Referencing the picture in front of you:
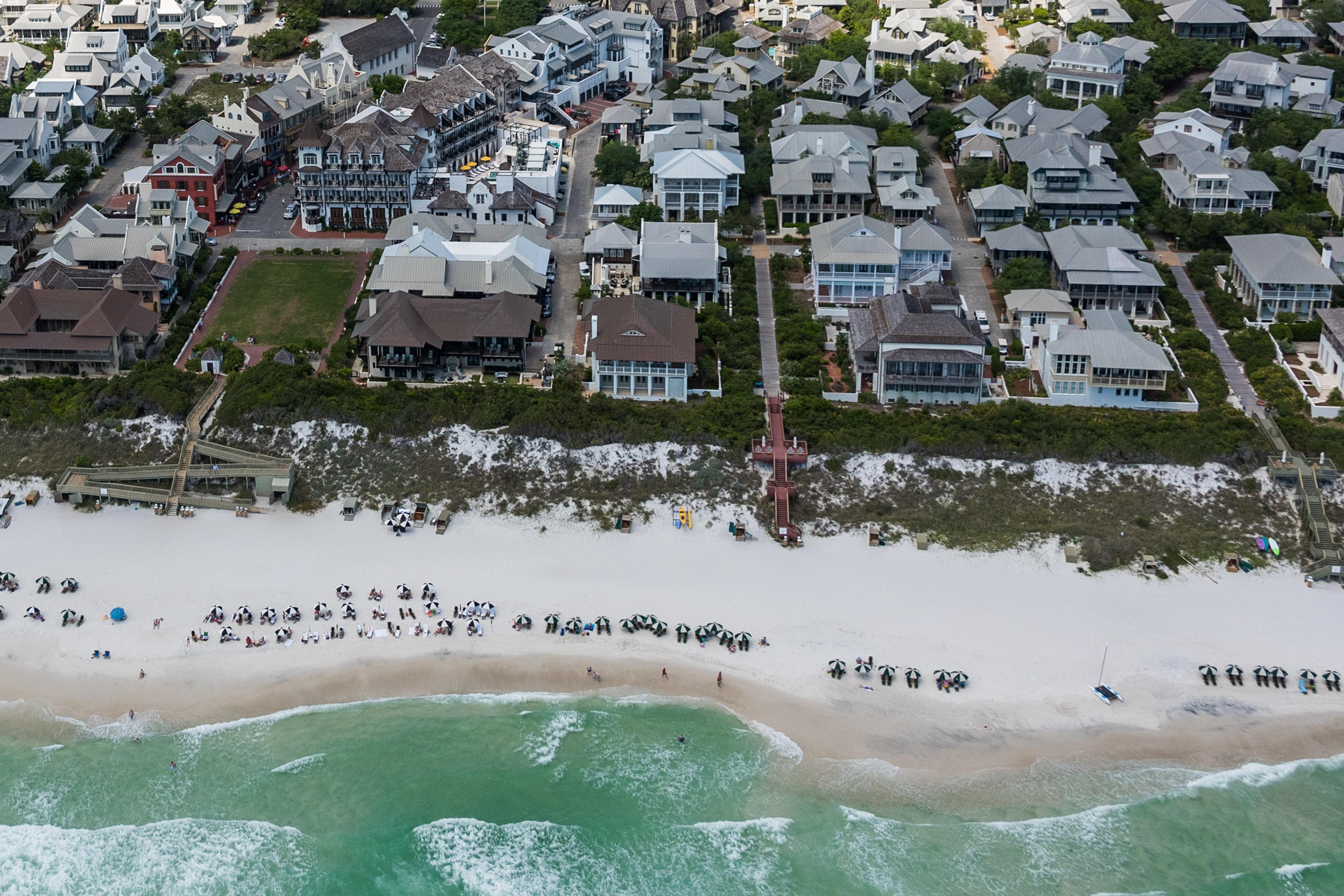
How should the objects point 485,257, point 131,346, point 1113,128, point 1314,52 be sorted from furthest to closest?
1. point 1314,52
2. point 1113,128
3. point 485,257
4. point 131,346

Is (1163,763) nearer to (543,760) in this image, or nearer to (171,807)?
(543,760)

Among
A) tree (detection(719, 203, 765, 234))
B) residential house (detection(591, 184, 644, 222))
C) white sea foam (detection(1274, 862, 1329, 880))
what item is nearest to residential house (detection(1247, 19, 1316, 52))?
tree (detection(719, 203, 765, 234))

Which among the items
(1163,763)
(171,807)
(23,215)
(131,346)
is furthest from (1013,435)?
(23,215)

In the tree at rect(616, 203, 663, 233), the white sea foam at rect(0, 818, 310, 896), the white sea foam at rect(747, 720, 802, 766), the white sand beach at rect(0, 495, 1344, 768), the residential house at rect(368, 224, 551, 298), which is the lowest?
the white sea foam at rect(0, 818, 310, 896)

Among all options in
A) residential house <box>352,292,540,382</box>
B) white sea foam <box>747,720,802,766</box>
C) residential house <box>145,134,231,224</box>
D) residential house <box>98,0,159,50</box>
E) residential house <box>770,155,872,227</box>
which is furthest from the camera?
residential house <box>98,0,159,50</box>

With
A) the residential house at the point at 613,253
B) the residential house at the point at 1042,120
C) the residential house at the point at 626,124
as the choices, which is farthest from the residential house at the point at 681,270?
the residential house at the point at 1042,120

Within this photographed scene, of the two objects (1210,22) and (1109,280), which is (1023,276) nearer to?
(1109,280)

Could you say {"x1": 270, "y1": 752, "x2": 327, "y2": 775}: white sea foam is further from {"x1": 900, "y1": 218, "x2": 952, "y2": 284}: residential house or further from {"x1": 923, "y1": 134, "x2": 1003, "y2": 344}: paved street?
{"x1": 900, "y1": 218, "x2": 952, "y2": 284}: residential house

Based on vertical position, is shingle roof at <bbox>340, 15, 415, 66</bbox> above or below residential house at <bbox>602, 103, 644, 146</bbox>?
above
